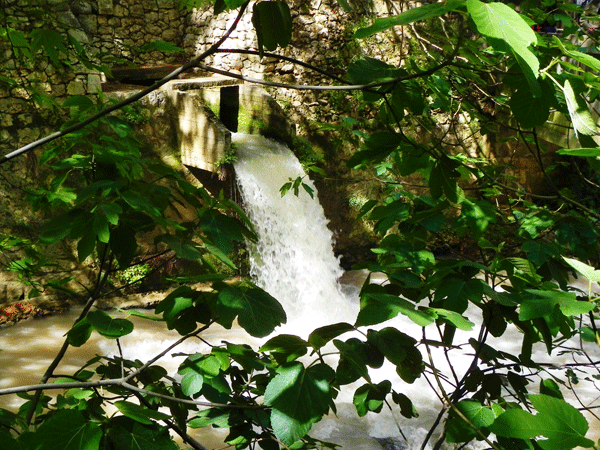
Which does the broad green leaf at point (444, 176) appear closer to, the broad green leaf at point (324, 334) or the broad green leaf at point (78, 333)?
the broad green leaf at point (324, 334)

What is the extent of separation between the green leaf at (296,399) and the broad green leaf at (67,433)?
0.90 feet

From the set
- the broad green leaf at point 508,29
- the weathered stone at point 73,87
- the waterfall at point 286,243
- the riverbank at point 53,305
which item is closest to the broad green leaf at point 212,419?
the broad green leaf at point 508,29

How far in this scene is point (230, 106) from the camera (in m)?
6.36

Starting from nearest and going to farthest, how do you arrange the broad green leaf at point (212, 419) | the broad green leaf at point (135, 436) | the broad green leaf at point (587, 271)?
the broad green leaf at point (135, 436)
the broad green leaf at point (587, 271)
the broad green leaf at point (212, 419)

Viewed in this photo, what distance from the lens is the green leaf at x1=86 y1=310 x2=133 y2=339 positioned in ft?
3.02

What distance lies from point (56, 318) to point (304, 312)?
2.62 metres

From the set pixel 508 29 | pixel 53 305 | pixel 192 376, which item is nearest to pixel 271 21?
pixel 508 29

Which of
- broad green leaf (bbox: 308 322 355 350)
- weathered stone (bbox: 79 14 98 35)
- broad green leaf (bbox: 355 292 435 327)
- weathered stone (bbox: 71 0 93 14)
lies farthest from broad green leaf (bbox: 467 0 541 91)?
weathered stone (bbox: 79 14 98 35)

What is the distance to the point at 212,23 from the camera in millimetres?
7875

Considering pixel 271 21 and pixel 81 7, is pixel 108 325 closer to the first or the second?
pixel 271 21

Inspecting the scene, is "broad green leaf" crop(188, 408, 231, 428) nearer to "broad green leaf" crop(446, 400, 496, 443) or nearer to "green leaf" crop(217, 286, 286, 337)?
"green leaf" crop(217, 286, 286, 337)

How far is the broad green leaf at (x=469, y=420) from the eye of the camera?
932 mm

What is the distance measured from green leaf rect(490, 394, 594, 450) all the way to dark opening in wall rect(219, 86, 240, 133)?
6079 mm

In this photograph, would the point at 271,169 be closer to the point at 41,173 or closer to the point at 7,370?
the point at 41,173
